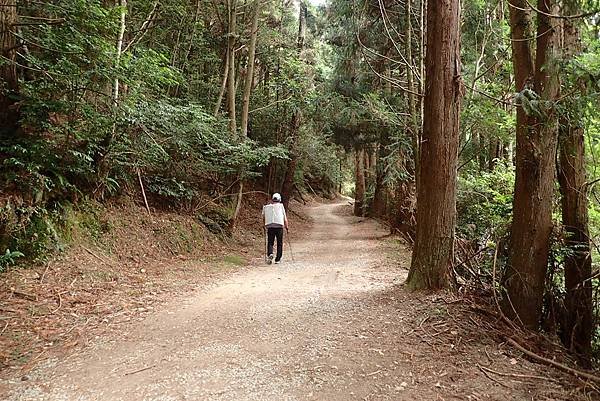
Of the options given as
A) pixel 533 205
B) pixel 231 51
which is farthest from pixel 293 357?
pixel 231 51

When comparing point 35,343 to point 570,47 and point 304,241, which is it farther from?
point 304,241

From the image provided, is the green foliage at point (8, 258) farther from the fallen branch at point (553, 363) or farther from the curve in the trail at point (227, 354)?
the fallen branch at point (553, 363)

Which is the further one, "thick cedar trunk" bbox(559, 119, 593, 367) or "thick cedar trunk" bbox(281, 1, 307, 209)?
"thick cedar trunk" bbox(281, 1, 307, 209)

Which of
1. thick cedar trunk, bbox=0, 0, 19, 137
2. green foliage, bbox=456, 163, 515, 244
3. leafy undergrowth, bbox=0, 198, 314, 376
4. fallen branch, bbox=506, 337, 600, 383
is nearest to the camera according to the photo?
fallen branch, bbox=506, 337, 600, 383

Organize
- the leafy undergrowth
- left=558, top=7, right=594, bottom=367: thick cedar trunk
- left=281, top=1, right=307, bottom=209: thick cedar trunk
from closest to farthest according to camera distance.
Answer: the leafy undergrowth < left=558, top=7, right=594, bottom=367: thick cedar trunk < left=281, top=1, right=307, bottom=209: thick cedar trunk

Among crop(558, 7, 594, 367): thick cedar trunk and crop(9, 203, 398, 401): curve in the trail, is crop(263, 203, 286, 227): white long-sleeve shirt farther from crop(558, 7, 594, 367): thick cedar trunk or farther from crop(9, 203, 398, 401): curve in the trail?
crop(558, 7, 594, 367): thick cedar trunk

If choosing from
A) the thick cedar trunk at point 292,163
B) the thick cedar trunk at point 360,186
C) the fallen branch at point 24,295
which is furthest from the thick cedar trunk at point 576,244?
the thick cedar trunk at point 360,186

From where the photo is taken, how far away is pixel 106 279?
280 inches

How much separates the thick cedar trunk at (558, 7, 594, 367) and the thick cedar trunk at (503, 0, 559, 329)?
1.28 ft

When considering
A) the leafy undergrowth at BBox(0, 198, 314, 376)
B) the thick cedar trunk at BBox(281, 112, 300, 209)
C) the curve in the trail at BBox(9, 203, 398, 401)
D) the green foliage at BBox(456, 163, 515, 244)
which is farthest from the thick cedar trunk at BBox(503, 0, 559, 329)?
the thick cedar trunk at BBox(281, 112, 300, 209)

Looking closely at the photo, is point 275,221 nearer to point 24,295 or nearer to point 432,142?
point 432,142

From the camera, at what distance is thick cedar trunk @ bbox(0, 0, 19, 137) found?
6.69 metres

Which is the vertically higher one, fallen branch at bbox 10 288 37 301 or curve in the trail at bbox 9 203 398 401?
fallen branch at bbox 10 288 37 301

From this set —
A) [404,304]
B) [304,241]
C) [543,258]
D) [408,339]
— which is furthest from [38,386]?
[304,241]
